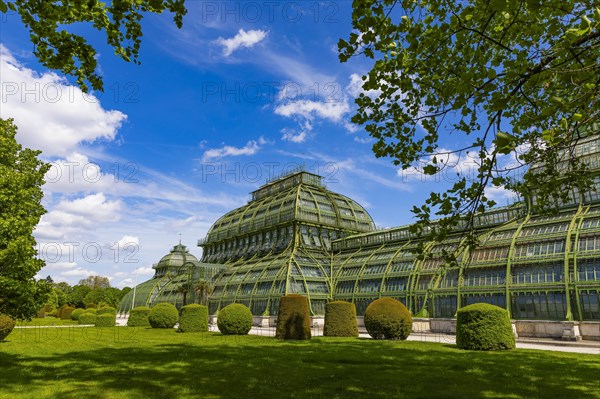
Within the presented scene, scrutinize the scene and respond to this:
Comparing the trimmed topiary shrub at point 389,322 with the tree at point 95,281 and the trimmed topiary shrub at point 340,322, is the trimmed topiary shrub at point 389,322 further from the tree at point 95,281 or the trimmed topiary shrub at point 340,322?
the tree at point 95,281

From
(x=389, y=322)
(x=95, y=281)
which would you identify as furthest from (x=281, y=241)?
(x=95, y=281)

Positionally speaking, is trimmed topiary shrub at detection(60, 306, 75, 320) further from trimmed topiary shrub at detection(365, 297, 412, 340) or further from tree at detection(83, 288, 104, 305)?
trimmed topiary shrub at detection(365, 297, 412, 340)

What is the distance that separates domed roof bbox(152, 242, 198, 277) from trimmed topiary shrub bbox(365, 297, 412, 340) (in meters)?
60.7

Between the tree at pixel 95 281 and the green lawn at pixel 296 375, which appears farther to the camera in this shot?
the tree at pixel 95 281

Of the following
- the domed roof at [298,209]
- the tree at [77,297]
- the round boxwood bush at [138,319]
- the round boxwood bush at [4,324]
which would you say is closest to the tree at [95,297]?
the tree at [77,297]

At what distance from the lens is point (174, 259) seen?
8369 cm

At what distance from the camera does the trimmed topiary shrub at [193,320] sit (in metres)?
36.8

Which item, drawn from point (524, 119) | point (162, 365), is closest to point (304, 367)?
point (162, 365)

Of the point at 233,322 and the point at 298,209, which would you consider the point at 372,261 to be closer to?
the point at 298,209

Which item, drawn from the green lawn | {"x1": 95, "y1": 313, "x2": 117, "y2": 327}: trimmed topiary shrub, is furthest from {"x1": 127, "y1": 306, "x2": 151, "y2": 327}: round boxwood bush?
the green lawn

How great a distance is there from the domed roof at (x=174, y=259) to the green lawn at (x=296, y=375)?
213 feet

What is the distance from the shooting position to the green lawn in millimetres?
10398

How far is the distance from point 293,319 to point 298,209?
31716 mm

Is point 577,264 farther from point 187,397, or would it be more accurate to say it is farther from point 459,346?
point 187,397
